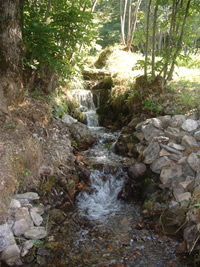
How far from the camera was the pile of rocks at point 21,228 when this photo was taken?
303cm

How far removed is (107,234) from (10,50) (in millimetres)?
3961

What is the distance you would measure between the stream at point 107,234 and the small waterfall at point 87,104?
3.15 meters

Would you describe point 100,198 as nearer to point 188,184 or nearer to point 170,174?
point 170,174

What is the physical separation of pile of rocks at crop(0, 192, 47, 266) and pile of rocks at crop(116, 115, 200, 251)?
234 centimetres

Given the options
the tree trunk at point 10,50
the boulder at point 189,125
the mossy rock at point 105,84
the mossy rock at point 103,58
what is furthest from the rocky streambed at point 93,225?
the mossy rock at point 103,58

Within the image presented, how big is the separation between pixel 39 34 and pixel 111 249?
4.48 meters

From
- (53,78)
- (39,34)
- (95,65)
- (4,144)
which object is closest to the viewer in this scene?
(4,144)

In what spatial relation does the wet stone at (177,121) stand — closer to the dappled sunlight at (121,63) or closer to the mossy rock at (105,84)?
the dappled sunlight at (121,63)

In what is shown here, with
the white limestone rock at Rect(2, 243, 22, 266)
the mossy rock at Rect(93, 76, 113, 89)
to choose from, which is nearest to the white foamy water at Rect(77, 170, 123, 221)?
the white limestone rock at Rect(2, 243, 22, 266)

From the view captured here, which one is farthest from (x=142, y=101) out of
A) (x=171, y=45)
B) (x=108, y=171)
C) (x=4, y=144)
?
(x=4, y=144)

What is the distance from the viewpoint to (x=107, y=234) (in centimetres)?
382

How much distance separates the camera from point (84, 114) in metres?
8.49

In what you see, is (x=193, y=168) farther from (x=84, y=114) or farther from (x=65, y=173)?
(x=84, y=114)

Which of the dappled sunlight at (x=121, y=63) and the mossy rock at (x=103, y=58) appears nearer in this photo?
the dappled sunlight at (x=121, y=63)
